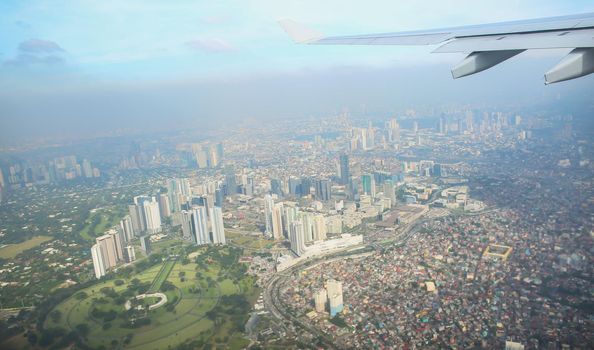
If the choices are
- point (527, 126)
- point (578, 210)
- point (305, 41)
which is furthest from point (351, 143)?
point (305, 41)

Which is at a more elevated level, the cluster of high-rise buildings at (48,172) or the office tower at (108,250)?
the cluster of high-rise buildings at (48,172)

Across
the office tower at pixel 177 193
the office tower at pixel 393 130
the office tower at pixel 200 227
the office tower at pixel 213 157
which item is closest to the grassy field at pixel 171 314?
the office tower at pixel 200 227

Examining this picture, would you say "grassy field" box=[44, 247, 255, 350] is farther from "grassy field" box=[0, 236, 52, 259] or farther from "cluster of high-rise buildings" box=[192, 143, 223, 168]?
"cluster of high-rise buildings" box=[192, 143, 223, 168]

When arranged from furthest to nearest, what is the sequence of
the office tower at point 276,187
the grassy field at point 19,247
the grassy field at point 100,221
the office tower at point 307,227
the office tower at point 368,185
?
1. the office tower at point 276,187
2. the office tower at point 368,185
3. the grassy field at point 100,221
4. the office tower at point 307,227
5. the grassy field at point 19,247

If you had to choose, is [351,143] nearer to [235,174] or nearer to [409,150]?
[409,150]

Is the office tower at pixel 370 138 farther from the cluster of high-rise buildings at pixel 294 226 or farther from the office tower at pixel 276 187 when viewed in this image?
the cluster of high-rise buildings at pixel 294 226

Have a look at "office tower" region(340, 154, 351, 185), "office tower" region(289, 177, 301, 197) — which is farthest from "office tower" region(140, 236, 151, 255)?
"office tower" region(340, 154, 351, 185)
